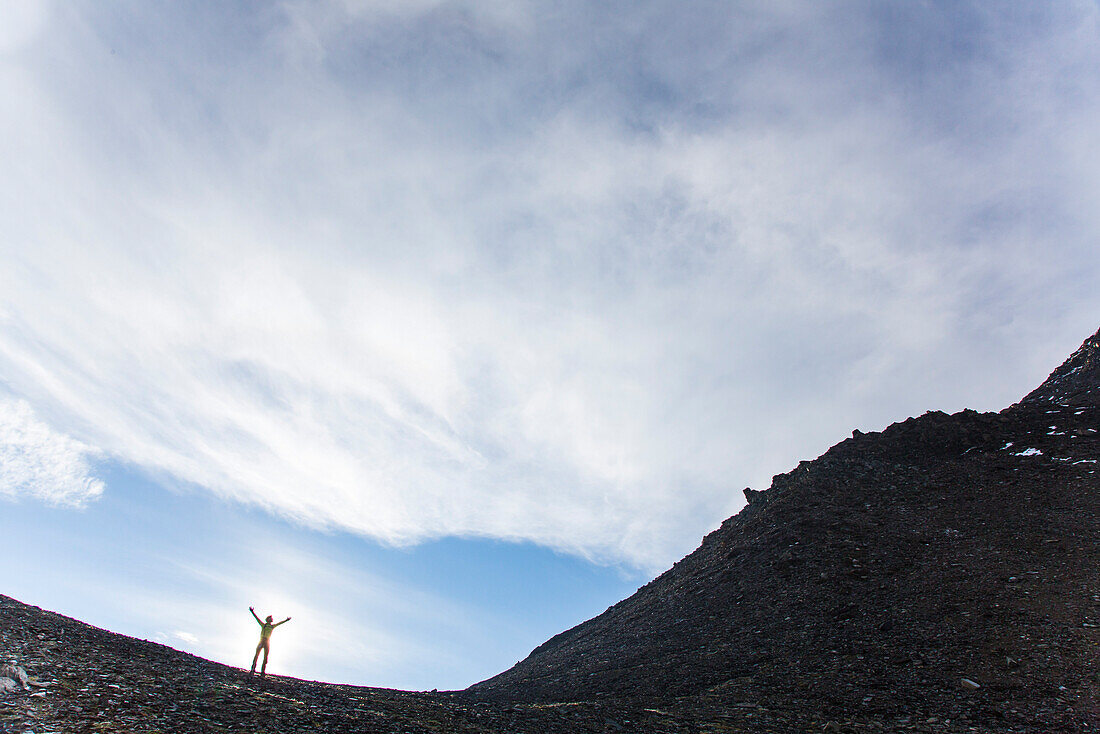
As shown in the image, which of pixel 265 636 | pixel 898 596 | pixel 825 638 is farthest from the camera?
pixel 898 596

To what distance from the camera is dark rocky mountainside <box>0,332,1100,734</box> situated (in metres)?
16.8

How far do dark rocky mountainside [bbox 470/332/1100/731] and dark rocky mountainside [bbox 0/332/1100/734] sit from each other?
0.42ft

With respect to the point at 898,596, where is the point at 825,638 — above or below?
below

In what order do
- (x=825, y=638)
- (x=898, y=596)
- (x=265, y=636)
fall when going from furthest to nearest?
(x=898, y=596) < (x=825, y=638) < (x=265, y=636)

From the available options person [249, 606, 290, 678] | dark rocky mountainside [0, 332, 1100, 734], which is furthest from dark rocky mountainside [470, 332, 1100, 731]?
person [249, 606, 290, 678]

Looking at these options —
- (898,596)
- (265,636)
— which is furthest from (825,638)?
(265,636)

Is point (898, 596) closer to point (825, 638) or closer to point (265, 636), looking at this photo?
point (825, 638)

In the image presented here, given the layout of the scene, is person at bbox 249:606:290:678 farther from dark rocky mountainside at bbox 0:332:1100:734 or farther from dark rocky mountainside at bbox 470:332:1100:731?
dark rocky mountainside at bbox 470:332:1100:731

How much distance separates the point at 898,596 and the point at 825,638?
18.5ft

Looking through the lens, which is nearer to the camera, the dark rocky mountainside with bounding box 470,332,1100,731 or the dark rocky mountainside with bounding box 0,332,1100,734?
the dark rocky mountainside with bounding box 0,332,1100,734

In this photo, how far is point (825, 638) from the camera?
2736 cm

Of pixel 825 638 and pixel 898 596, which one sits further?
pixel 898 596

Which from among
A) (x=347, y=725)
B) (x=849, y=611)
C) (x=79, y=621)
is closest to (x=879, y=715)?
(x=849, y=611)

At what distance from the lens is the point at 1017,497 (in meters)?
37.5
